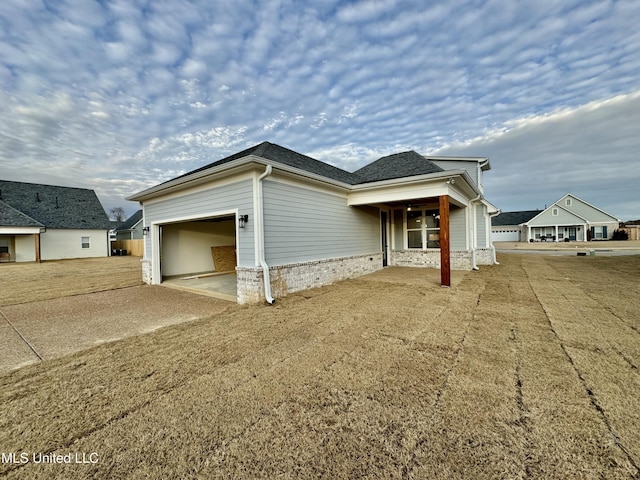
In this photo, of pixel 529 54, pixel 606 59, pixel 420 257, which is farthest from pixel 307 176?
pixel 606 59

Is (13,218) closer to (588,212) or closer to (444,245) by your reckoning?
(444,245)

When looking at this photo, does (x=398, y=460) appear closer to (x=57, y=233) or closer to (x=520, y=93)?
(x=520, y=93)

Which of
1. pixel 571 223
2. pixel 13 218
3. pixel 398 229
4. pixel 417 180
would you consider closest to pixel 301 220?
pixel 417 180

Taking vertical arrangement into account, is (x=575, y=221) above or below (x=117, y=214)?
below

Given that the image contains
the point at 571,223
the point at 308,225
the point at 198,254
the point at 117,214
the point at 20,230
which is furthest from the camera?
the point at 117,214

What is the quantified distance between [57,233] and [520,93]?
30.1m

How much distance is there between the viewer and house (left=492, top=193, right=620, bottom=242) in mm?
30359

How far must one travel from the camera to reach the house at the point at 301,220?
6066mm

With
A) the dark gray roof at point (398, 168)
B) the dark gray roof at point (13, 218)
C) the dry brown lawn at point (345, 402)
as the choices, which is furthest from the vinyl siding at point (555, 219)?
the dark gray roof at point (13, 218)

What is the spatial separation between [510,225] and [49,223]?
5103 cm

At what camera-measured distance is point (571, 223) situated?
101ft

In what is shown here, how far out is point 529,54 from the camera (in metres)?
8.33

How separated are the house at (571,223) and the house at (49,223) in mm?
47448

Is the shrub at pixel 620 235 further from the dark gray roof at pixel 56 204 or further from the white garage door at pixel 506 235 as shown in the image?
the dark gray roof at pixel 56 204
